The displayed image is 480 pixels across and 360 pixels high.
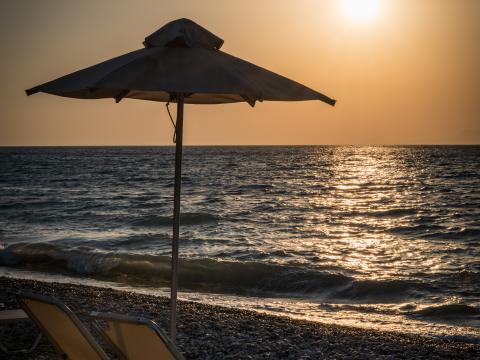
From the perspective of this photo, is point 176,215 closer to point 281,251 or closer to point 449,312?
point 449,312

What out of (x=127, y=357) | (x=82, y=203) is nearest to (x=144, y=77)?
(x=127, y=357)

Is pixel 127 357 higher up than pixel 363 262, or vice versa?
pixel 127 357

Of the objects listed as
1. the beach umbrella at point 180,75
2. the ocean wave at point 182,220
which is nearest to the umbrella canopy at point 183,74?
the beach umbrella at point 180,75

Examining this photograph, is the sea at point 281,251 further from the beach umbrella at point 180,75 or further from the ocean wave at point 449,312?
the beach umbrella at point 180,75

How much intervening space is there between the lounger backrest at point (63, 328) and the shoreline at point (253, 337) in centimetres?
232

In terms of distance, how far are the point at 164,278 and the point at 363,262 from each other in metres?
5.24

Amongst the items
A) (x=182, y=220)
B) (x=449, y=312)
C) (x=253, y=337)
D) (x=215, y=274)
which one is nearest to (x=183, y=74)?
(x=253, y=337)

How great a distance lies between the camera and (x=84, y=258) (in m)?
16.5

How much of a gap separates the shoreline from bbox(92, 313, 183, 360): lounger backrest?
10.1 feet

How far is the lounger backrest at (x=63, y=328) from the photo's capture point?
4.00 m

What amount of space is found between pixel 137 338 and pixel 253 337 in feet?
15.4

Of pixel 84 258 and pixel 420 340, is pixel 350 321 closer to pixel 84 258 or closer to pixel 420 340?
pixel 420 340

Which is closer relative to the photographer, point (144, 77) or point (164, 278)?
point (144, 77)

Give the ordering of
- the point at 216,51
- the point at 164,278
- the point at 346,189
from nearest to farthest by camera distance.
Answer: the point at 216,51
the point at 164,278
the point at 346,189
